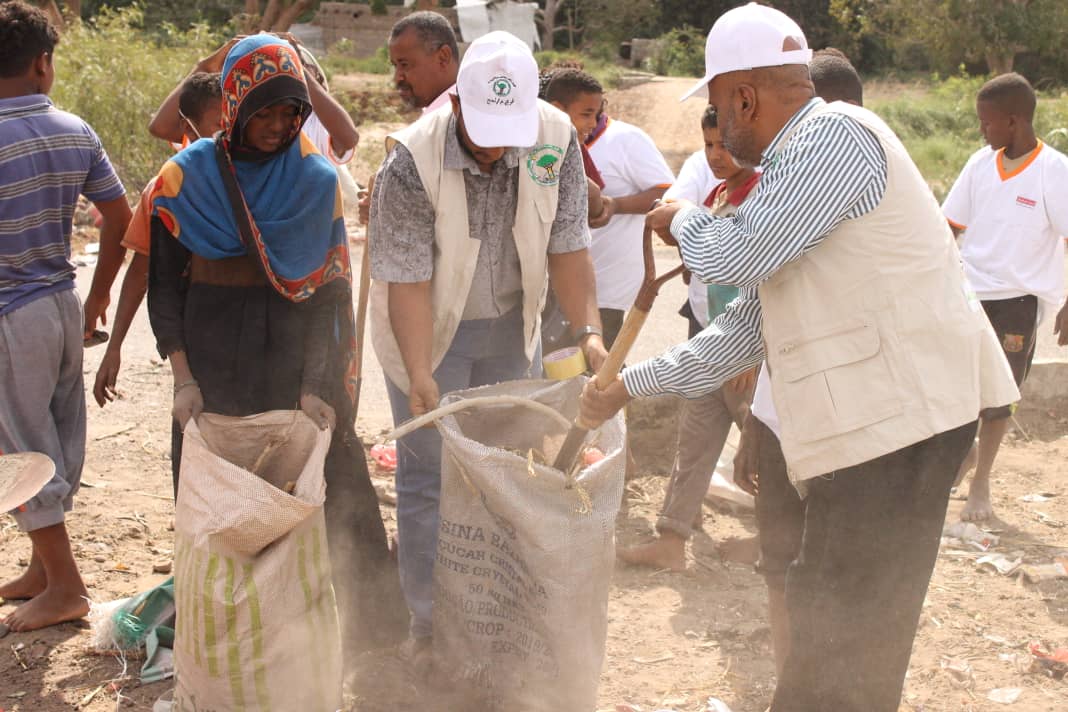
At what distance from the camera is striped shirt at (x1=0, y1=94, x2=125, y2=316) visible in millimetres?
3379

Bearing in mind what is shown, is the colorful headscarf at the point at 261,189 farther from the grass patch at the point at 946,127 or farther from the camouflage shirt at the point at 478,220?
the grass patch at the point at 946,127

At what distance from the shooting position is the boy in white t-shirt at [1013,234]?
16.2 feet

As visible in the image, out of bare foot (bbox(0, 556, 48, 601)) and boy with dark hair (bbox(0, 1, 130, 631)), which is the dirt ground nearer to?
bare foot (bbox(0, 556, 48, 601))

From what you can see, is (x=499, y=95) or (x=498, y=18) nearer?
(x=499, y=95)

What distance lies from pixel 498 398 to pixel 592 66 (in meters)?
26.8

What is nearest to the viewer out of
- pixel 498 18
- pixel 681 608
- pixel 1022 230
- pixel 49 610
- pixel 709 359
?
pixel 709 359

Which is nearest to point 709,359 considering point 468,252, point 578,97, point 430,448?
point 468,252

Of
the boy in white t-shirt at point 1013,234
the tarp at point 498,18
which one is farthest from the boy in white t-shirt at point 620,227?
the tarp at point 498,18

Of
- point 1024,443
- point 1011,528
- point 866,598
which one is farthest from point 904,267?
point 1024,443

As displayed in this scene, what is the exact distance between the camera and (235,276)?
10.4ft

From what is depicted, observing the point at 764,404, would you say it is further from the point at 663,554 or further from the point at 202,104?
the point at 202,104

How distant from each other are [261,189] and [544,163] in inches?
32.3

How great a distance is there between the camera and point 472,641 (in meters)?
3.13

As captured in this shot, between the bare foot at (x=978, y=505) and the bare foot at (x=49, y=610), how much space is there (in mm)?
3720
